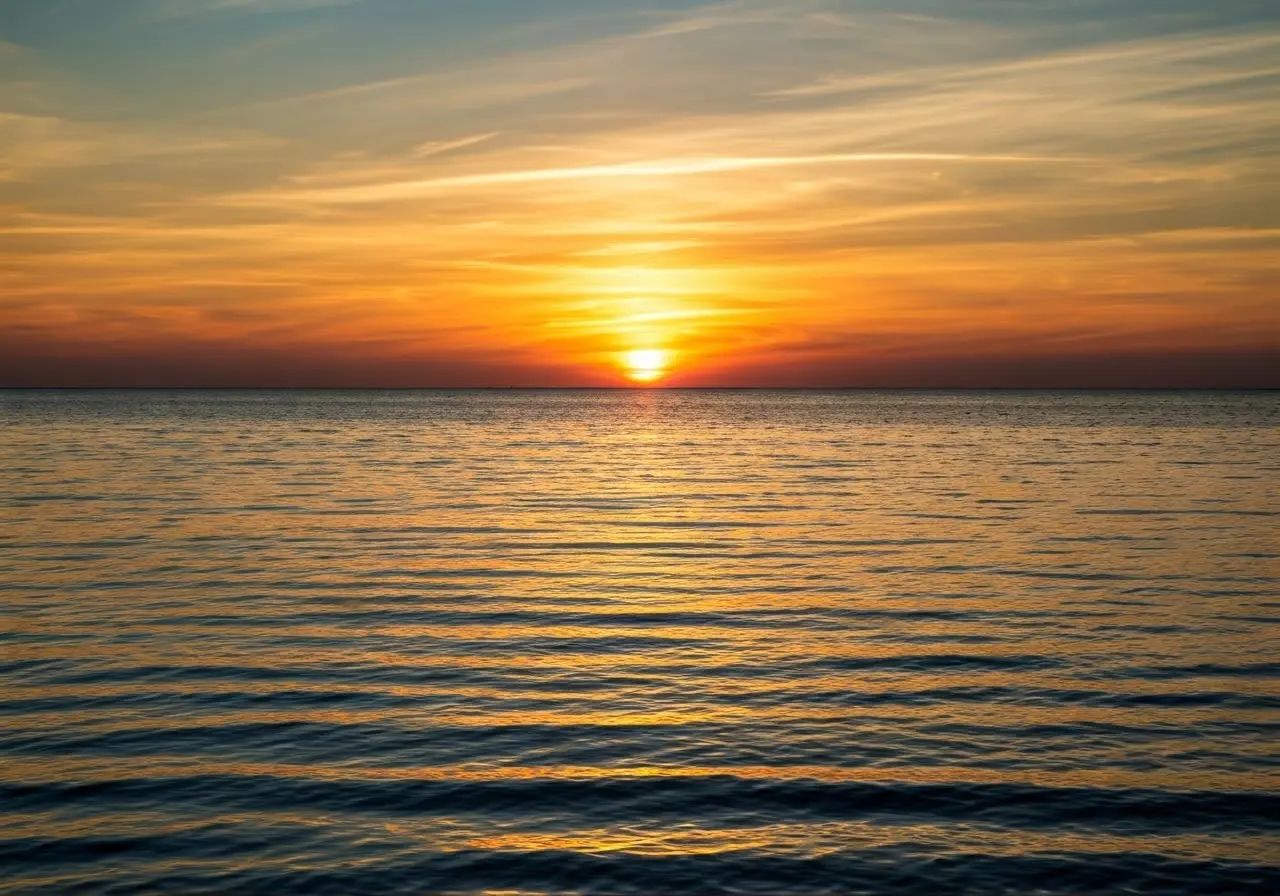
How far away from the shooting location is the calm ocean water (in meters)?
12.0

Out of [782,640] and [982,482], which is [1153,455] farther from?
[782,640]

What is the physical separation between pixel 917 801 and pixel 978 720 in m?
3.63

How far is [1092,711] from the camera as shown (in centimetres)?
1711

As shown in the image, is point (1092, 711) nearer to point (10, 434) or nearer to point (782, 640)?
point (782, 640)

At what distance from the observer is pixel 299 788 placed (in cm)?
1376

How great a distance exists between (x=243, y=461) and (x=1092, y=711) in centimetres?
6608

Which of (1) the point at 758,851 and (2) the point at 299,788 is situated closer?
(1) the point at 758,851

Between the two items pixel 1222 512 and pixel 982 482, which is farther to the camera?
pixel 982 482

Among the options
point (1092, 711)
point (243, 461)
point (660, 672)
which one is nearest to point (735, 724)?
point (660, 672)

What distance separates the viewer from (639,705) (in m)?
17.3

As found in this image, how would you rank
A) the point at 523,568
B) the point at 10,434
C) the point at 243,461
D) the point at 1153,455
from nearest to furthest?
the point at 523,568 → the point at 243,461 → the point at 1153,455 → the point at 10,434

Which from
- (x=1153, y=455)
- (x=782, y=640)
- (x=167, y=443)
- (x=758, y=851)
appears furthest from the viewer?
(x=167, y=443)

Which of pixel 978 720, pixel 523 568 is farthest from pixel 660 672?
pixel 523 568

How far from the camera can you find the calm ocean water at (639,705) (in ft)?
39.2
